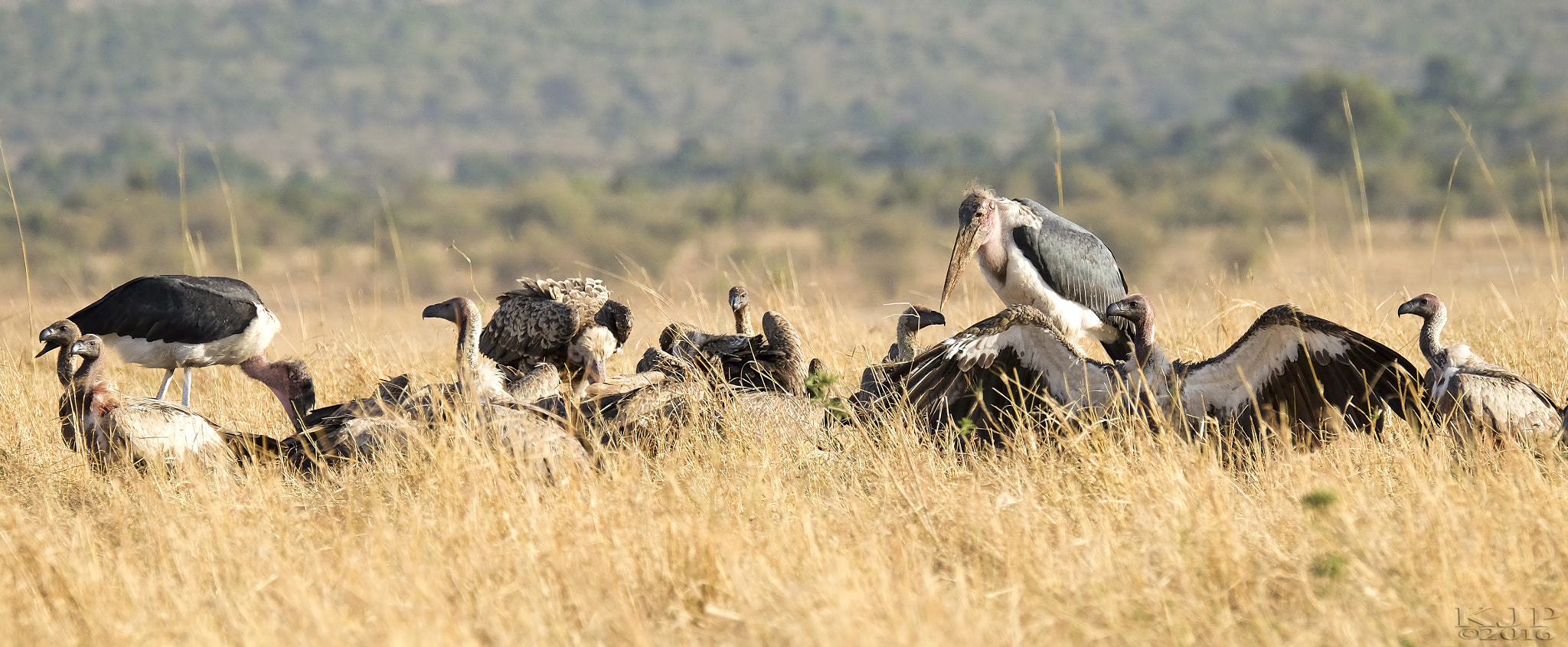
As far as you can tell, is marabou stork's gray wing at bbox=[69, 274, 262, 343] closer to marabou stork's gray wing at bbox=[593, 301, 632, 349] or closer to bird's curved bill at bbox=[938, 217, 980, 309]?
marabou stork's gray wing at bbox=[593, 301, 632, 349]

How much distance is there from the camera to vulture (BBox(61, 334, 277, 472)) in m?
5.53

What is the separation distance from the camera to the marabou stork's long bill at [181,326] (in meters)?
7.34

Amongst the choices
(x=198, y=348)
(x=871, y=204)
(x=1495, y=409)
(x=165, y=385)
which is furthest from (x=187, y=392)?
(x=871, y=204)

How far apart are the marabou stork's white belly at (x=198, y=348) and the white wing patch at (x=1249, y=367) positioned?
4895 mm

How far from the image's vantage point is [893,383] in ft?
18.8

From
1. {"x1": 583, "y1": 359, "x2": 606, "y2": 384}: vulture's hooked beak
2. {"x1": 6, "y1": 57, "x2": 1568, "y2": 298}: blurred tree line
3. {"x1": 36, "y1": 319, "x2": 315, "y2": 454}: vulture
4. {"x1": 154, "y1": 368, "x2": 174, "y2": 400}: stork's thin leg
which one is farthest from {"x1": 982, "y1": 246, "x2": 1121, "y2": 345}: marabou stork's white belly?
{"x1": 6, "y1": 57, "x2": 1568, "y2": 298}: blurred tree line

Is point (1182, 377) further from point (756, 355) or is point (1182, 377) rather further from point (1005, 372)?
point (756, 355)

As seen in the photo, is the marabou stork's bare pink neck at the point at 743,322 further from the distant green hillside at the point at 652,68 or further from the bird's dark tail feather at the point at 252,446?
the distant green hillside at the point at 652,68

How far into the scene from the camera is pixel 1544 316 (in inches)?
311

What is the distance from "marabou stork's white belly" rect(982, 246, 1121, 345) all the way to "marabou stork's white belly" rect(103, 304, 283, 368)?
3.98 metres

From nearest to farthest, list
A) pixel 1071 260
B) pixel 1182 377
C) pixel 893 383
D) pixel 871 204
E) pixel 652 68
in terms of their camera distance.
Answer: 1. pixel 1182 377
2. pixel 893 383
3. pixel 1071 260
4. pixel 871 204
5. pixel 652 68

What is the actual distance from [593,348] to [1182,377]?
10.9ft

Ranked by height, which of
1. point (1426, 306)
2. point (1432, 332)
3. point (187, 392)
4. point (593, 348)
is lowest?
point (187, 392)

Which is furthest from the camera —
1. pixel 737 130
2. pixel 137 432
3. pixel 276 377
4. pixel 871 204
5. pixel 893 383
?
pixel 737 130
